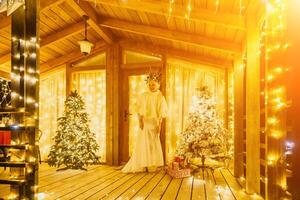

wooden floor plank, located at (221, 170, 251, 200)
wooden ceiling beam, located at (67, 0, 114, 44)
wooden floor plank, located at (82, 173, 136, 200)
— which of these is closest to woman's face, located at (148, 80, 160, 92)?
wooden ceiling beam, located at (67, 0, 114, 44)

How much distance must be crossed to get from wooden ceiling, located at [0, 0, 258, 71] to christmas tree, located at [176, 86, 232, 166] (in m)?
1.20

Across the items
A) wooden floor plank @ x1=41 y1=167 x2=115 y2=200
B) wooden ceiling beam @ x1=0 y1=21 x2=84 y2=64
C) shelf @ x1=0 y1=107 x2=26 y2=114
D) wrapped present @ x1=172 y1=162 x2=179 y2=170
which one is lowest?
wooden floor plank @ x1=41 y1=167 x2=115 y2=200

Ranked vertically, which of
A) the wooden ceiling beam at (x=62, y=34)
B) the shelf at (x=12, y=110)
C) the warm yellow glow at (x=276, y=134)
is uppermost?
the wooden ceiling beam at (x=62, y=34)

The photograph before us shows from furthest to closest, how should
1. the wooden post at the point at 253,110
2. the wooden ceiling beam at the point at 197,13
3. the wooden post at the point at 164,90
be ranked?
the wooden post at the point at 164,90 < the wooden ceiling beam at the point at 197,13 < the wooden post at the point at 253,110

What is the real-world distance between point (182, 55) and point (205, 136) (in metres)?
2.01

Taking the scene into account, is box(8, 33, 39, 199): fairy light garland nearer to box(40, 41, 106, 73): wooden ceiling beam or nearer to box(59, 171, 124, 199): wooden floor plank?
box(59, 171, 124, 199): wooden floor plank

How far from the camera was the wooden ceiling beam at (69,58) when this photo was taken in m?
7.02

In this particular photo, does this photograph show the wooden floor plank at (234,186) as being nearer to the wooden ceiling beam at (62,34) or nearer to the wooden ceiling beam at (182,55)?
the wooden ceiling beam at (182,55)

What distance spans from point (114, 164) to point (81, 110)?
4.76 ft

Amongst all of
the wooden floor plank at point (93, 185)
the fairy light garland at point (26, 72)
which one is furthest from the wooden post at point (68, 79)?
the fairy light garland at point (26, 72)

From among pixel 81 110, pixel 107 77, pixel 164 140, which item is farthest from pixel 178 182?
pixel 107 77

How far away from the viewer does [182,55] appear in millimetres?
6609

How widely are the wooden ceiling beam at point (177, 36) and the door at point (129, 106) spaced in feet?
3.93

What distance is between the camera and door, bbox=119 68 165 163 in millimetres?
6691
